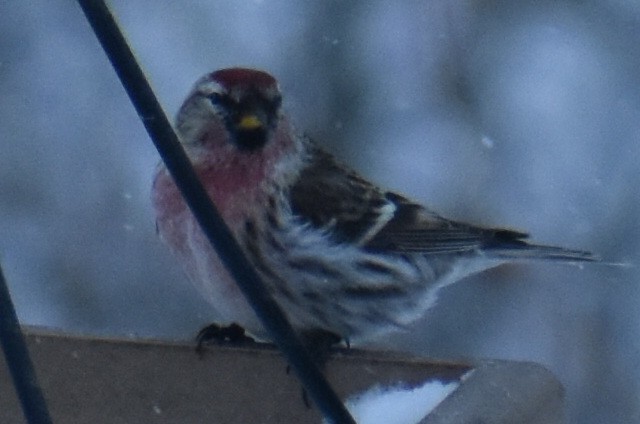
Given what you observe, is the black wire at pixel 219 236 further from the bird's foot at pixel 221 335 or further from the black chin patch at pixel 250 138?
the black chin patch at pixel 250 138

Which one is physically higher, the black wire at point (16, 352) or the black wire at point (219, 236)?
the black wire at point (219, 236)

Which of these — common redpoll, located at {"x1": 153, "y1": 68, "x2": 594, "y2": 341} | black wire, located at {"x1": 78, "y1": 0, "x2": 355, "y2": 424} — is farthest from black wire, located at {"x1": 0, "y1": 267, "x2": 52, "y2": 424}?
common redpoll, located at {"x1": 153, "y1": 68, "x2": 594, "y2": 341}

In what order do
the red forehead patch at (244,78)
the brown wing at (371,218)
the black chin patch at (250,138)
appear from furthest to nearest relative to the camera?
the brown wing at (371,218), the black chin patch at (250,138), the red forehead patch at (244,78)

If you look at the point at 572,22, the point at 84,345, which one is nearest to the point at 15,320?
the point at 84,345

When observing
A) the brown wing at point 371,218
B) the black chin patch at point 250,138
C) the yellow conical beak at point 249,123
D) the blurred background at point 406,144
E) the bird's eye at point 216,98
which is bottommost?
the blurred background at point 406,144

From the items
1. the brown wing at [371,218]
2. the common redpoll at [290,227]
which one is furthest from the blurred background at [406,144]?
the common redpoll at [290,227]

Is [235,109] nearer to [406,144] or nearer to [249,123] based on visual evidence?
[249,123]

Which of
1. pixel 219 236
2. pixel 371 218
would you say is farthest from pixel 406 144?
pixel 219 236
